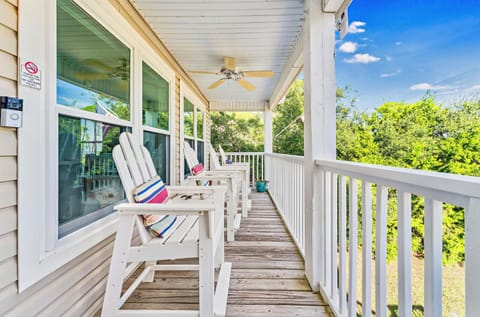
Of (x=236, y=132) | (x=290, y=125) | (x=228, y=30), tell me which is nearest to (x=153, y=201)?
(x=228, y=30)

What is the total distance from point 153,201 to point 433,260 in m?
1.55

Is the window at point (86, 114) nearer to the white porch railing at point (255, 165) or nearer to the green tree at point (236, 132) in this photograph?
the white porch railing at point (255, 165)

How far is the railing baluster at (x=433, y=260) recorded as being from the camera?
81 centimetres

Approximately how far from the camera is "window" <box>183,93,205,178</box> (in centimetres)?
463

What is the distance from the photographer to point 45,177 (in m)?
1.29

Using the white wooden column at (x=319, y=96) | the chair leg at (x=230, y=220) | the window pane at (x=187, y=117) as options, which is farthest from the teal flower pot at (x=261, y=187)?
the white wooden column at (x=319, y=96)

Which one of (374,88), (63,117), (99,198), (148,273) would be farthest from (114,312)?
(374,88)

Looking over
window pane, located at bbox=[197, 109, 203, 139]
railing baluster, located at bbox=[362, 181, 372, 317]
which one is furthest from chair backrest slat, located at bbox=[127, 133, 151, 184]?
window pane, located at bbox=[197, 109, 203, 139]

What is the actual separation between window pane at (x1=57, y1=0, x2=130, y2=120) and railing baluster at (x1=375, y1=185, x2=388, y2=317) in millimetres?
1691

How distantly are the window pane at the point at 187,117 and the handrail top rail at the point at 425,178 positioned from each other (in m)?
3.63

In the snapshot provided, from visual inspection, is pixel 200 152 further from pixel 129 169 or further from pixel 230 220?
pixel 129 169

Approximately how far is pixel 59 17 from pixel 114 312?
165cm

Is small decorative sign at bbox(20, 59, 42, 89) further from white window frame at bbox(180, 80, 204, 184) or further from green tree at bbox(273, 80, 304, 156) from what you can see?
green tree at bbox(273, 80, 304, 156)

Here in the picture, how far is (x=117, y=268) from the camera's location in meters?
1.48
